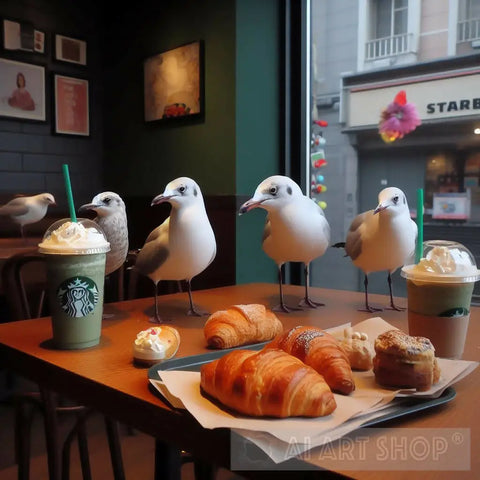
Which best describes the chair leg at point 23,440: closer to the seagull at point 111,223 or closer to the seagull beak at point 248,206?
the seagull at point 111,223

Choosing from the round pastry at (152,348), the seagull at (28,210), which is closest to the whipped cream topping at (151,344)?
the round pastry at (152,348)

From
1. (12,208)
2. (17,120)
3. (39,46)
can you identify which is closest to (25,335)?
(12,208)

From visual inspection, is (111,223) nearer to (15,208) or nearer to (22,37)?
(15,208)

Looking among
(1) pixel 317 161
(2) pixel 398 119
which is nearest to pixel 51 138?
(1) pixel 317 161

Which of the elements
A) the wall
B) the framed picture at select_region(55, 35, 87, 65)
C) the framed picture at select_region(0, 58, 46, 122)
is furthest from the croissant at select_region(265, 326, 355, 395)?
the framed picture at select_region(55, 35, 87, 65)

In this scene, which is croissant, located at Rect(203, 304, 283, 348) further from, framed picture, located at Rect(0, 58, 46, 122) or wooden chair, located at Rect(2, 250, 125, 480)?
framed picture, located at Rect(0, 58, 46, 122)

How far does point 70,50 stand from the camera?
343 cm

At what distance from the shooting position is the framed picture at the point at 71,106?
3385 mm

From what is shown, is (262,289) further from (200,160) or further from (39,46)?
(39,46)

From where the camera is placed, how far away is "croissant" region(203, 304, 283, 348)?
101 centimetres

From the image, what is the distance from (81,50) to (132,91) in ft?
1.39

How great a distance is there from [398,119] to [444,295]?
207 centimetres

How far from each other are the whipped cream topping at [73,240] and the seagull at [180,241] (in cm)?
24

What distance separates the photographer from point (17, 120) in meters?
3.21
